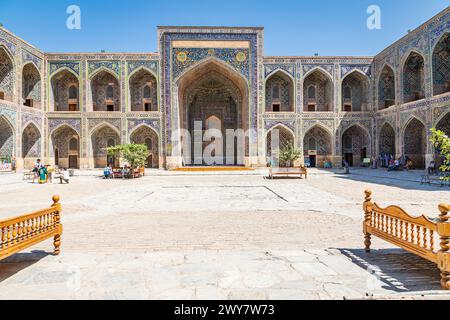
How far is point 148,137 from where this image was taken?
2422 centimetres

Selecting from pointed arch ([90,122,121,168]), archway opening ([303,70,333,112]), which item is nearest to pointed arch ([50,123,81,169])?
pointed arch ([90,122,121,168])

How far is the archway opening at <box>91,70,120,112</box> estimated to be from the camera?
23734 mm

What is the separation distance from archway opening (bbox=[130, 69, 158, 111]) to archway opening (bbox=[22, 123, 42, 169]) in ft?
24.0

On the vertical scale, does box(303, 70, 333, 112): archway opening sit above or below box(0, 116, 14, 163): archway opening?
above

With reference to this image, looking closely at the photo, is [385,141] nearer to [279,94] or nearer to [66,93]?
[279,94]

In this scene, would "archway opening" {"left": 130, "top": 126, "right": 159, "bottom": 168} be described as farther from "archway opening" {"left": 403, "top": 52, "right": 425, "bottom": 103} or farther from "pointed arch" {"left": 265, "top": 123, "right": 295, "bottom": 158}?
"archway opening" {"left": 403, "top": 52, "right": 425, "bottom": 103}

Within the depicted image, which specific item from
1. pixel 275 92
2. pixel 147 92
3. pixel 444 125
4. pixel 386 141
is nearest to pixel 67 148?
pixel 147 92

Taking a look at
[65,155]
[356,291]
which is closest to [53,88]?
[65,155]

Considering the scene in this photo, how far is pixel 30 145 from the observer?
855 inches

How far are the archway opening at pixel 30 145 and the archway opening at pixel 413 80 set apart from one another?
26617 mm

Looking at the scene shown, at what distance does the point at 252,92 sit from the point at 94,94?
42.0 feet

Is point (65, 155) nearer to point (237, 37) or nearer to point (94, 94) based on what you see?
point (94, 94)

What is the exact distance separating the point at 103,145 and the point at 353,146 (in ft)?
68.5

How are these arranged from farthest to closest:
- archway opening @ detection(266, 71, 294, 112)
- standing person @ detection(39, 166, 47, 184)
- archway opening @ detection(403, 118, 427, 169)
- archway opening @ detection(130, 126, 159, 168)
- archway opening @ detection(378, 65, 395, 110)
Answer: archway opening @ detection(266, 71, 294, 112)
archway opening @ detection(130, 126, 159, 168)
archway opening @ detection(378, 65, 395, 110)
archway opening @ detection(403, 118, 427, 169)
standing person @ detection(39, 166, 47, 184)
